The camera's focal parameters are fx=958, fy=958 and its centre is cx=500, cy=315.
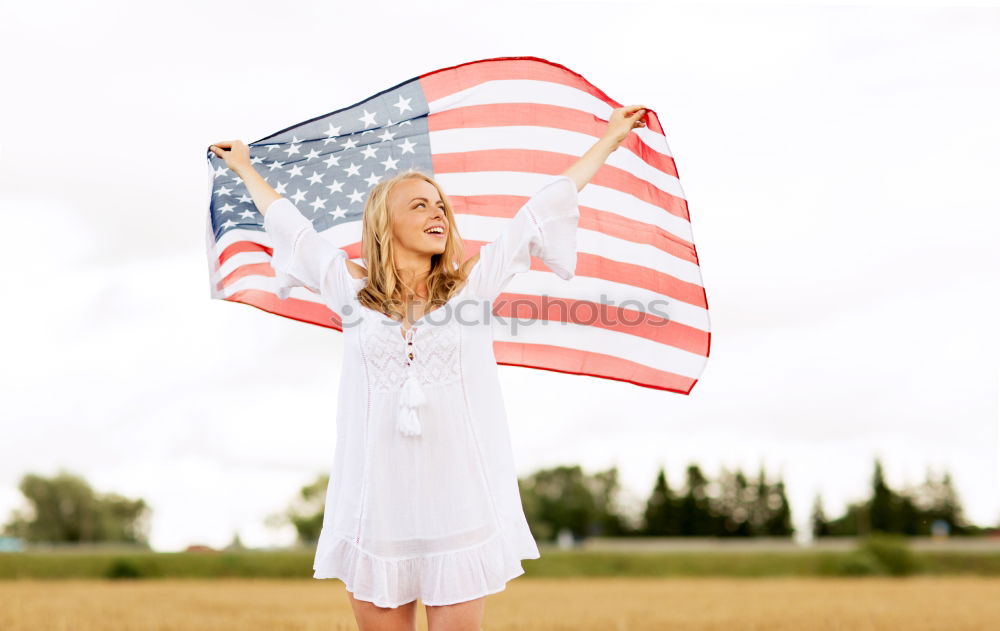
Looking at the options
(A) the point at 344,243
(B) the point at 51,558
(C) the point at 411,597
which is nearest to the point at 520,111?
(A) the point at 344,243

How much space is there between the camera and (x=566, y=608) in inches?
609

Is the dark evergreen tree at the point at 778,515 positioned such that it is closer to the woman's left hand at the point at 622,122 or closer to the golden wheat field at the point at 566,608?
the golden wheat field at the point at 566,608

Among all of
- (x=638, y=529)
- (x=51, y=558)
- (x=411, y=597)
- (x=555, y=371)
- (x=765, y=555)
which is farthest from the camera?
(x=638, y=529)

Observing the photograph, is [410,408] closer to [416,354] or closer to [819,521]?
[416,354]

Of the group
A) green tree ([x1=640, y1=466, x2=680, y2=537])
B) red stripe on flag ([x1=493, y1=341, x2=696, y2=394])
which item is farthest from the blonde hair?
green tree ([x1=640, y1=466, x2=680, y2=537])

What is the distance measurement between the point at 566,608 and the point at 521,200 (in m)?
11.5

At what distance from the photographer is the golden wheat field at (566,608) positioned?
36.2 feet

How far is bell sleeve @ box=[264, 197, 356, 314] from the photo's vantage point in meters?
3.56

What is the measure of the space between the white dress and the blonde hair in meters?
0.05

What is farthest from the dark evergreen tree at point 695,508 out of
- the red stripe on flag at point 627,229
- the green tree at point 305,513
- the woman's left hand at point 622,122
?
the woman's left hand at point 622,122

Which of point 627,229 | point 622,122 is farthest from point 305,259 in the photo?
point 627,229

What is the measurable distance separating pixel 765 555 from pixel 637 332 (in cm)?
3117

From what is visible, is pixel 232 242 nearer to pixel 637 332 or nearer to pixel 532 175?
pixel 532 175

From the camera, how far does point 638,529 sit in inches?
3034
